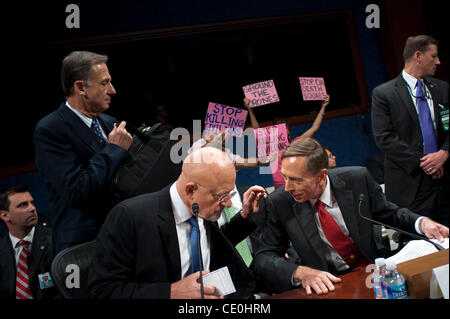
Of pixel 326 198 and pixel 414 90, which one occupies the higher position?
pixel 414 90

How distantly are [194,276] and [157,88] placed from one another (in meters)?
3.48

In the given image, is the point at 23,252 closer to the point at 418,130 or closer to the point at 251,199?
the point at 251,199

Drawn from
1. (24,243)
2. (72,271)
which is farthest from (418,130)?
(24,243)

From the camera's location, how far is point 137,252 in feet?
5.38

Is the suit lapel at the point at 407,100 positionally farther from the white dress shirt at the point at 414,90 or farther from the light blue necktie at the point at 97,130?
the light blue necktie at the point at 97,130

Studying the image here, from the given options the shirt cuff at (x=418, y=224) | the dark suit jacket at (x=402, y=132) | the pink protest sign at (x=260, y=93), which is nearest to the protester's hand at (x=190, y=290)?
the shirt cuff at (x=418, y=224)

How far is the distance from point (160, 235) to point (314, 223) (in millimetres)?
779

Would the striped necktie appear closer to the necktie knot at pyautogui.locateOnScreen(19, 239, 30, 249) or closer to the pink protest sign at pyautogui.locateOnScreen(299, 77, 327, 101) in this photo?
the necktie knot at pyautogui.locateOnScreen(19, 239, 30, 249)

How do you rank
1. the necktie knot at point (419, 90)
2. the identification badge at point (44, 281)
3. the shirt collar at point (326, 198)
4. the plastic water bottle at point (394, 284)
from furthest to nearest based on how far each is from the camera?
the necktie knot at point (419, 90) < the identification badge at point (44, 281) < the shirt collar at point (326, 198) < the plastic water bottle at point (394, 284)

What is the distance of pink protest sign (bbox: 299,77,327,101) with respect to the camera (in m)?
4.51

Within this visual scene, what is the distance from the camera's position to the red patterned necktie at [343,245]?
2085 millimetres

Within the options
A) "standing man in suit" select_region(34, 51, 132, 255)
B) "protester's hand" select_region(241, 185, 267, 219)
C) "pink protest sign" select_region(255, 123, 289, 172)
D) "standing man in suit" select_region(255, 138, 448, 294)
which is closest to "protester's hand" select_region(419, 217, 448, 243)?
"standing man in suit" select_region(255, 138, 448, 294)

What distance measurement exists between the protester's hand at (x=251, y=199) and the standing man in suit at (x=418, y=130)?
5.99 feet
